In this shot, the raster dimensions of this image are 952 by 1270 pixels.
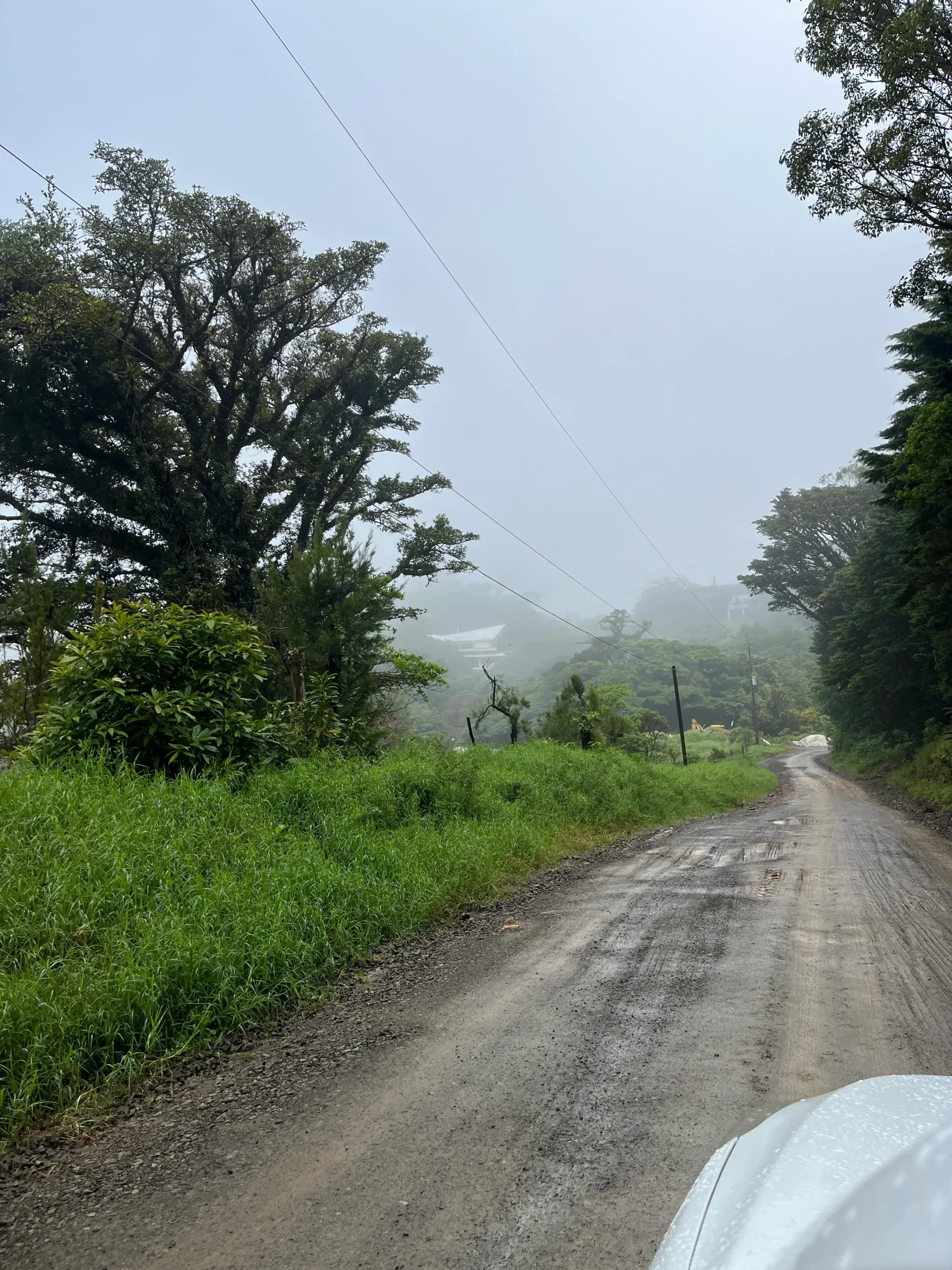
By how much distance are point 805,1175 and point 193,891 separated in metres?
4.33

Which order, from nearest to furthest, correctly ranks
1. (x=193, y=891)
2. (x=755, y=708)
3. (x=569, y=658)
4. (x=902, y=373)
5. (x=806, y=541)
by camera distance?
1. (x=193, y=891)
2. (x=902, y=373)
3. (x=806, y=541)
4. (x=755, y=708)
5. (x=569, y=658)

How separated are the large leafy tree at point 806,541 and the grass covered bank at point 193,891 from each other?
39349mm

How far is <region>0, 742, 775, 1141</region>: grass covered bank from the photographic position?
342 cm

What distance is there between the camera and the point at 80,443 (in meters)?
20.3

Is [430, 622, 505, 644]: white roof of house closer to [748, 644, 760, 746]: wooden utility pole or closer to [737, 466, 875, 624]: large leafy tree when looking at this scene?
[748, 644, 760, 746]: wooden utility pole

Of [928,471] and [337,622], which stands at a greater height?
[928,471]

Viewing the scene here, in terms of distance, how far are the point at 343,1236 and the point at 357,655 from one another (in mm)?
10499

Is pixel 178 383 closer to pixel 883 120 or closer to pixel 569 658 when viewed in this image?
pixel 883 120

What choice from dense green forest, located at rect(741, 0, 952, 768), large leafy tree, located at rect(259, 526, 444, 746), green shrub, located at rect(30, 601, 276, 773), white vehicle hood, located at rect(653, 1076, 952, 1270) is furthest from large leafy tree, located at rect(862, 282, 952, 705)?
white vehicle hood, located at rect(653, 1076, 952, 1270)

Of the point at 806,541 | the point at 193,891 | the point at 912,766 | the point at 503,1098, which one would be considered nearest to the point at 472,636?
the point at 806,541

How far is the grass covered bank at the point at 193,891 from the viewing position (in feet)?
11.2

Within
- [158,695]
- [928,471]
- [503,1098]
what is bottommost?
[503,1098]

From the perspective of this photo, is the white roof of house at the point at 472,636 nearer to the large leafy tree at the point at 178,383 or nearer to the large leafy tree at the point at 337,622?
the large leafy tree at the point at 178,383

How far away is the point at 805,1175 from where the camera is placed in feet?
4.72
